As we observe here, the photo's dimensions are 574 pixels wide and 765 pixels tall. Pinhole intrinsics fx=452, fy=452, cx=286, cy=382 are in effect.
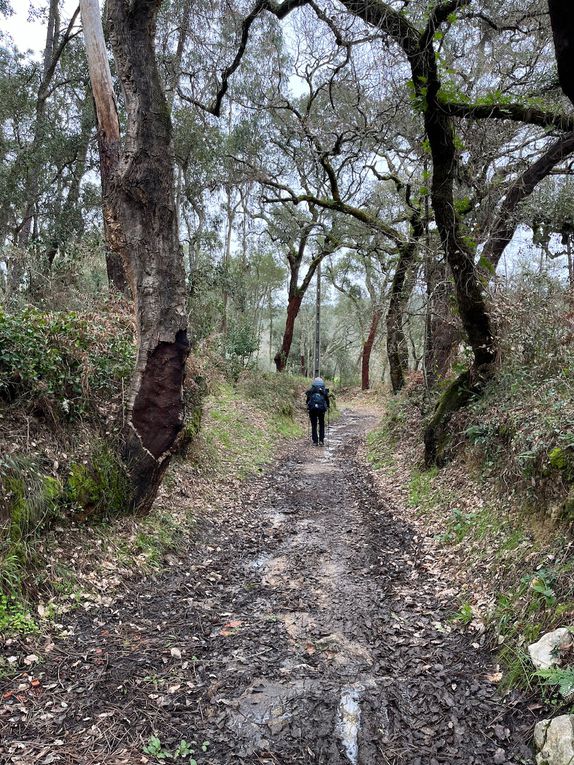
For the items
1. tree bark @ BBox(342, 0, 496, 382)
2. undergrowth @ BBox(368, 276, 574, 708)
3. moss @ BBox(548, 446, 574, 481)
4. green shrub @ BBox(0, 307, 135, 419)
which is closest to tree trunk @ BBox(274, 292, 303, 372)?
undergrowth @ BBox(368, 276, 574, 708)

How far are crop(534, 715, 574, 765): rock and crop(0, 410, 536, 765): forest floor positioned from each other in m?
0.14

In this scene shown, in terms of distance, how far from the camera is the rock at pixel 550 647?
2.98 metres

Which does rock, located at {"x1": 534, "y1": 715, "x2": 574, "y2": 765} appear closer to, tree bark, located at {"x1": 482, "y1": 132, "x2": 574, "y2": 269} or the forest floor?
the forest floor

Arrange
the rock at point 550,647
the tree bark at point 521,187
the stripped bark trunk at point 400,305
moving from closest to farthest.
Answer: the rock at point 550,647 → the tree bark at point 521,187 → the stripped bark trunk at point 400,305

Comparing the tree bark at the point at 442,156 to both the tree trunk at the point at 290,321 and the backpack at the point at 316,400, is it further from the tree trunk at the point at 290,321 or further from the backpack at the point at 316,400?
the tree trunk at the point at 290,321

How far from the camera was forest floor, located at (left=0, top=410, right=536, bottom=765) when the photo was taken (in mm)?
2832

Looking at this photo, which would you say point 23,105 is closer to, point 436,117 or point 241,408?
point 241,408

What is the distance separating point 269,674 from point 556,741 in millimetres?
1982

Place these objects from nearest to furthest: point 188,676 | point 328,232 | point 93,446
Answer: point 188,676
point 93,446
point 328,232

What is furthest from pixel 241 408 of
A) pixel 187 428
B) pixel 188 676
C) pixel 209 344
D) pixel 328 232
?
pixel 188 676

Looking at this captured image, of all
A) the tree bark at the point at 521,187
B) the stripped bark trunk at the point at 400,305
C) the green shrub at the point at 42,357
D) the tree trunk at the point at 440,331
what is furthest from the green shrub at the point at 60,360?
the stripped bark trunk at the point at 400,305

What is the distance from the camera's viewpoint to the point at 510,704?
302cm

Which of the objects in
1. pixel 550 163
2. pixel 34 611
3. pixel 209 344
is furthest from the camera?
pixel 209 344

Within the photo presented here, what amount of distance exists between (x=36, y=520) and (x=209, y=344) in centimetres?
697
